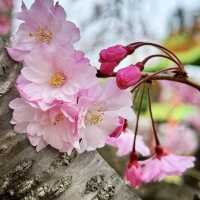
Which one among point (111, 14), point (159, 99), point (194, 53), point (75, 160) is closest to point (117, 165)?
point (111, 14)

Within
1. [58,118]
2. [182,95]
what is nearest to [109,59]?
[58,118]

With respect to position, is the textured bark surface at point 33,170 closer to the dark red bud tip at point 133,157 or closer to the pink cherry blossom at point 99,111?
the pink cherry blossom at point 99,111

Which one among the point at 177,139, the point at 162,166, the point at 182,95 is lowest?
the point at 177,139

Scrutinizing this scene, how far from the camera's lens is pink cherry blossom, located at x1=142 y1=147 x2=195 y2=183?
3.12 feet

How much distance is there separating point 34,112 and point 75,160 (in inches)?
4.6

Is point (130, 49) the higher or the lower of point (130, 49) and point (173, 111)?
the higher

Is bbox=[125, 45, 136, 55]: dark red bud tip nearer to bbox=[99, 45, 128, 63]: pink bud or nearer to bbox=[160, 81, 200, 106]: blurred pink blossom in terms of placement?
bbox=[99, 45, 128, 63]: pink bud

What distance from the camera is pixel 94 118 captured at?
2.37 ft

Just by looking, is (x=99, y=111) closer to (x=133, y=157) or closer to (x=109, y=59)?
(x=109, y=59)

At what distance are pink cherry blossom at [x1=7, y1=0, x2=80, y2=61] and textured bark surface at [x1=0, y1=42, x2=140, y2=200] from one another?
4 centimetres

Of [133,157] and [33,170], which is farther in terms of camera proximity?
[133,157]

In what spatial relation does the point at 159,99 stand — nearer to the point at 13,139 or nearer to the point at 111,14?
the point at 111,14

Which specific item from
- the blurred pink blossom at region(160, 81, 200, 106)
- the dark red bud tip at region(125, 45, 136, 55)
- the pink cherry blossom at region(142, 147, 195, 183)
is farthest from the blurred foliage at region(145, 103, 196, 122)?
the dark red bud tip at region(125, 45, 136, 55)

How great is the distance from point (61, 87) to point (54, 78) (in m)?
0.04
